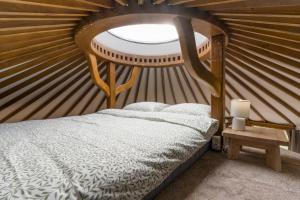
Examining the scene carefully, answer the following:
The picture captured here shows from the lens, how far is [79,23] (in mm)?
2145

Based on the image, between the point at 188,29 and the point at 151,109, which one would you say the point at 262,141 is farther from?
the point at 151,109

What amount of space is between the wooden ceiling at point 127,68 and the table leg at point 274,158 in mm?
1160

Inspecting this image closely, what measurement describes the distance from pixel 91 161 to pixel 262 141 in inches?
60.3

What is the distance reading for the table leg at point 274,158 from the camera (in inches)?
68.0

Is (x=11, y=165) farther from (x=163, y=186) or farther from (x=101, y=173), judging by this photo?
(x=163, y=186)

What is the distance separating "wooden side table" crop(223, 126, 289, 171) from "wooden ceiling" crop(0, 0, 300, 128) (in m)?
1.04

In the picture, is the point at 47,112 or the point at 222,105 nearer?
the point at 222,105

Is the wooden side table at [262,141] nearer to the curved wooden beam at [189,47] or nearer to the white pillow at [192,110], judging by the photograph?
the white pillow at [192,110]

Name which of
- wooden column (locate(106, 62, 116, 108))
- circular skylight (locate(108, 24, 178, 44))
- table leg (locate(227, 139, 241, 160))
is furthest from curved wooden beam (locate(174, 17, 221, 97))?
circular skylight (locate(108, 24, 178, 44))

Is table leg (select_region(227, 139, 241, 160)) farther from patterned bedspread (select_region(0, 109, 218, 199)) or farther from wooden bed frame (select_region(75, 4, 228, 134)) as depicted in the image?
patterned bedspread (select_region(0, 109, 218, 199))

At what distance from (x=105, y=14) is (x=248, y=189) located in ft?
6.28

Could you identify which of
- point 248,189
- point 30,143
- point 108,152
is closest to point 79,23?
point 30,143

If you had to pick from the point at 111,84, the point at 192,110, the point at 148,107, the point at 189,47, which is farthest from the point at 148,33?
the point at 189,47

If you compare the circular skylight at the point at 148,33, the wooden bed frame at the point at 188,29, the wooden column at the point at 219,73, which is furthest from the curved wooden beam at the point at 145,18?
the circular skylight at the point at 148,33
